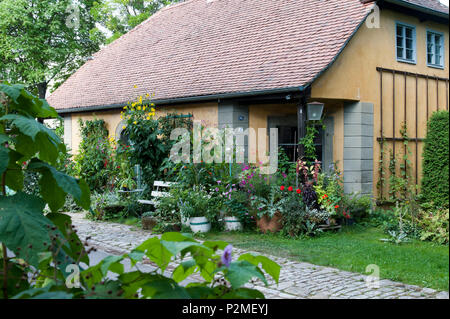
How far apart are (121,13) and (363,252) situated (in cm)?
2555

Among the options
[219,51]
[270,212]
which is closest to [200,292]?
[270,212]

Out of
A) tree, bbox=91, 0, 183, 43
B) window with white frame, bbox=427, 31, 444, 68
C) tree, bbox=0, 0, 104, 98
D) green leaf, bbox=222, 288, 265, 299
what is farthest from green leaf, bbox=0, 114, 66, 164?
tree, bbox=91, 0, 183, 43

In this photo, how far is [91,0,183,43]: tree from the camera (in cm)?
2817

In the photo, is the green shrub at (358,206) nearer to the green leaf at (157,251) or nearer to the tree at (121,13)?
the green leaf at (157,251)

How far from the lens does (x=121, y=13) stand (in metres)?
29.6

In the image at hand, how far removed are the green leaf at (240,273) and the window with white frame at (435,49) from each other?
43.4 feet

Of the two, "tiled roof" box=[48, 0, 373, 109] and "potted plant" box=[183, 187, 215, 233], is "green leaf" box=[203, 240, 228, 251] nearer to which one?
"potted plant" box=[183, 187, 215, 233]

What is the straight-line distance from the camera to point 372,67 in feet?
38.3

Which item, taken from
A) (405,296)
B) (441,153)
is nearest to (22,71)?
(441,153)

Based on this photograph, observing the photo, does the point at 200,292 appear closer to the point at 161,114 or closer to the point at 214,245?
the point at 214,245

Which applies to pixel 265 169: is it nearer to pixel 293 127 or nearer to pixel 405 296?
pixel 293 127

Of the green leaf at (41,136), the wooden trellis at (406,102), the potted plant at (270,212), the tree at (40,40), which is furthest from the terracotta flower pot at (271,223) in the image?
the tree at (40,40)
